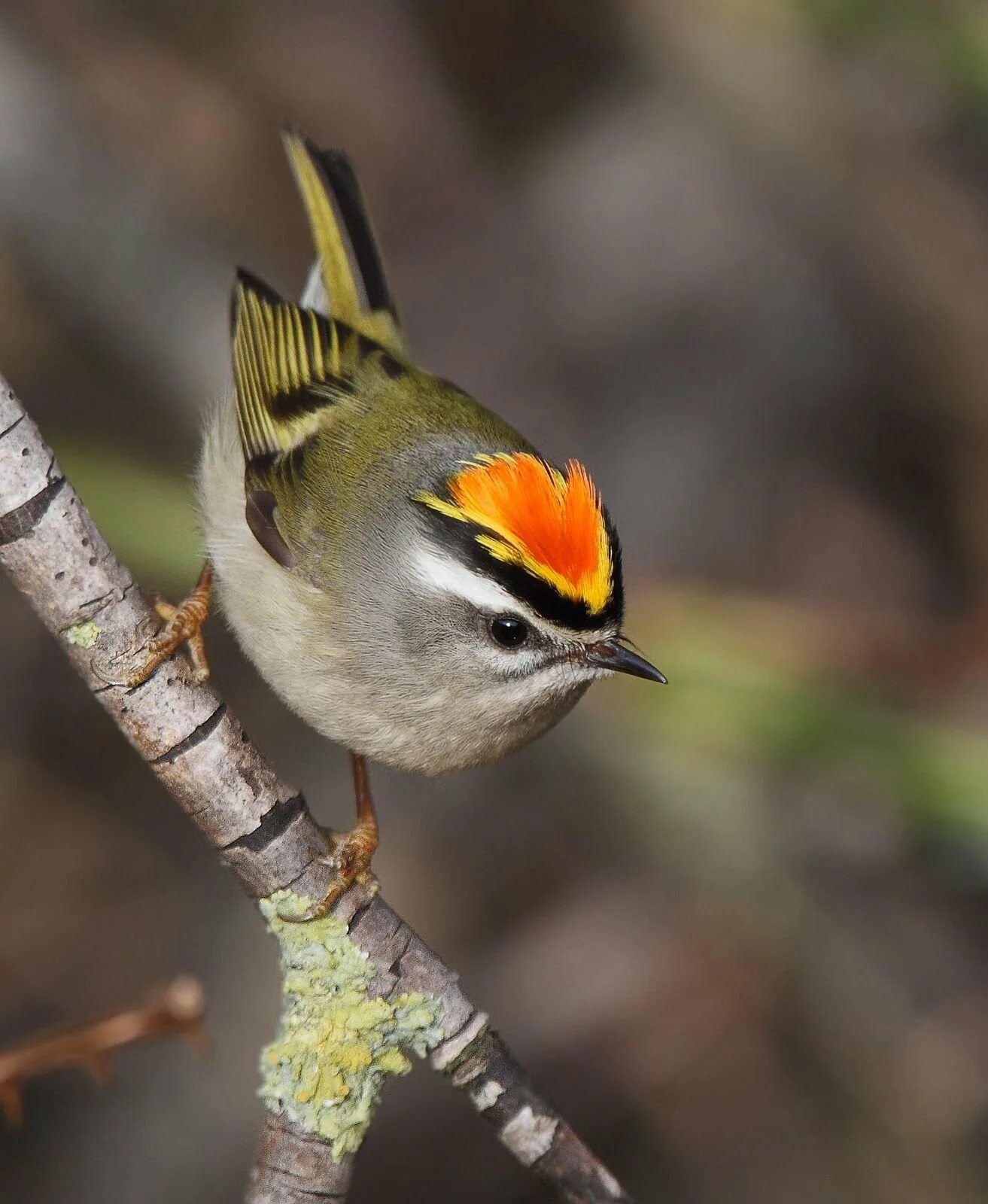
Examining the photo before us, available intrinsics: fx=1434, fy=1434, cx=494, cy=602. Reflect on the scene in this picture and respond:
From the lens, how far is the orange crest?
291cm

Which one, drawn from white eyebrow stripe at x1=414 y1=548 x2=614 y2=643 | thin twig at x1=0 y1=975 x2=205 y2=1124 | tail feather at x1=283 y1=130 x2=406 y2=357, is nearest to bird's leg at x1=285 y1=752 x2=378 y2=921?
thin twig at x1=0 y1=975 x2=205 y2=1124

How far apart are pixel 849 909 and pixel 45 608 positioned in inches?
160

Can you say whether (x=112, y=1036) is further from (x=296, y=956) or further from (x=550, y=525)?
(x=550, y=525)

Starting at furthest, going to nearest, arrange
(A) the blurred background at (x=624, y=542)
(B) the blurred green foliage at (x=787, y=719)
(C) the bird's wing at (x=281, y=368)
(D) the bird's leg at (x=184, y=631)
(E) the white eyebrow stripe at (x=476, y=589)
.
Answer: (A) the blurred background at (x=624, y=542) → (B) the blurred green foliage at (x=787, y=719) → (C) the bird's wing at (x=281, y=368) → (E) the white eyebrow stripe at (x=476, y=589) → (D) the bird's leg at (x=184, y=631)

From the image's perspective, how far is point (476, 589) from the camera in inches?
122

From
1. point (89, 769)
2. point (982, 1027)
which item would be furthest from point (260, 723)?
point (982, 1027)

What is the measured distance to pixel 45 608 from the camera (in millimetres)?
2539

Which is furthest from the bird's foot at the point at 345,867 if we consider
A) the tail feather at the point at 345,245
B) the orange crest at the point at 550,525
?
the tail feather at the point at 345,245

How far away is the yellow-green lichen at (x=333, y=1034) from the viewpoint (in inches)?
102

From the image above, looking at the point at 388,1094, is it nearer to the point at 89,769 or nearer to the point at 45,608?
the point at 89,769

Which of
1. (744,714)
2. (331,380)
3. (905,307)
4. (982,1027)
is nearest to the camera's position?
(331,380)

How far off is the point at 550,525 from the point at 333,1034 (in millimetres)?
1068

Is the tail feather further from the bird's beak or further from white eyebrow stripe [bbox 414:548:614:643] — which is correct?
the bird's beak

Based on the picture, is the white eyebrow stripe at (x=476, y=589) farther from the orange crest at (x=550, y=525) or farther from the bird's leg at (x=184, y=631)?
the bird's leg at (x=184, y=631)
